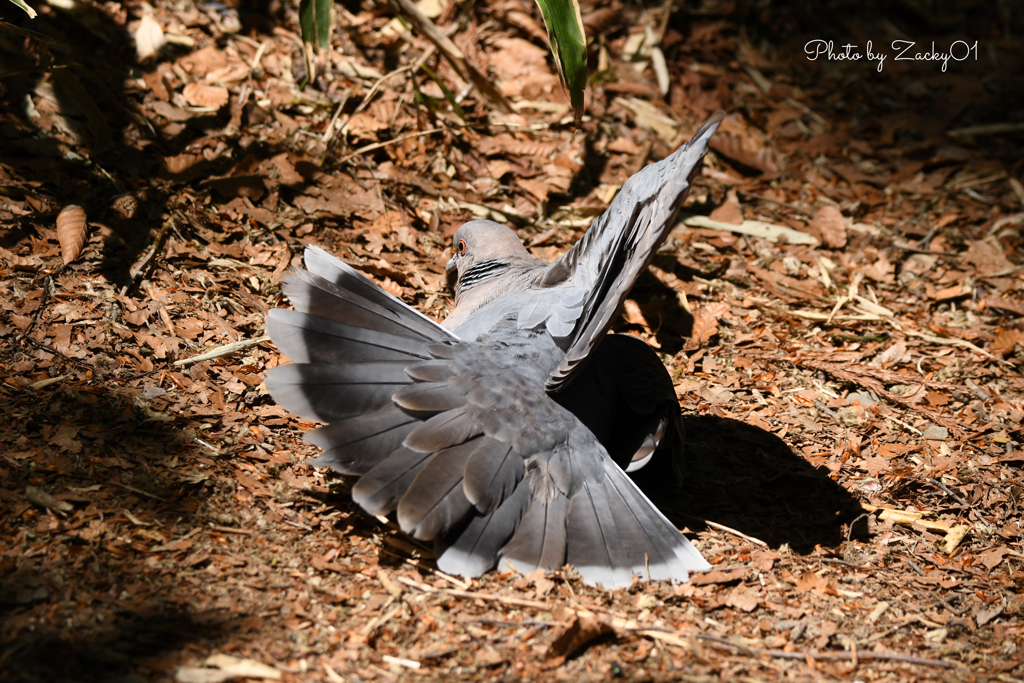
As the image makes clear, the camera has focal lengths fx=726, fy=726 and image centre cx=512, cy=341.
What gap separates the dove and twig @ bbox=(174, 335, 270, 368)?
865mm

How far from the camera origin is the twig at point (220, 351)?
12.3ft

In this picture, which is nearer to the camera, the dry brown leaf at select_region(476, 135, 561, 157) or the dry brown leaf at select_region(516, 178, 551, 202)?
the dry brown leaf at select_region(516, 178, 551, 202)

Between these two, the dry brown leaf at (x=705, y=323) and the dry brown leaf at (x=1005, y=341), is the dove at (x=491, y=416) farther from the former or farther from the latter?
the dry brown leaf at (x=1005, y=341)

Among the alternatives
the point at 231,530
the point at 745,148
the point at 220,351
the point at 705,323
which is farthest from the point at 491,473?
the point at 745,148

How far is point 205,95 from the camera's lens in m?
5.26

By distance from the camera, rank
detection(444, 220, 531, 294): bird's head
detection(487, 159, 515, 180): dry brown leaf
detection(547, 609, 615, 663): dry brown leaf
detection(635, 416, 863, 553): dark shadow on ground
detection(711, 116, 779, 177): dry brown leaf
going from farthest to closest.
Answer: detection(711, 116, 779, 177): dry brown leaf → detection(487, 159, 515, 180): dry brown leaf → detection(444, 220, 531, 294): bird's head → detection(635, 416, 863, 553): dark shadow on ground → detection(547, 609, 615, 663): dry brown leaf

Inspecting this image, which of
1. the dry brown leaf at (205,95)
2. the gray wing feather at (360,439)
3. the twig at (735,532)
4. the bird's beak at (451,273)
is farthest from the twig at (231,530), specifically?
the dry brown leaf at (205,95)

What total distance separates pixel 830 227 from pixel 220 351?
473cm

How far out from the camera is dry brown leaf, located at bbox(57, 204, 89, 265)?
3.83 meters

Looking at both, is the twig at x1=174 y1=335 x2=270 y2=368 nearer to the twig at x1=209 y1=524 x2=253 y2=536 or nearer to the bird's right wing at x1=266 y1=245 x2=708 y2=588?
the bird's right wing at x1=266 y1=245 x2=708 y2=588

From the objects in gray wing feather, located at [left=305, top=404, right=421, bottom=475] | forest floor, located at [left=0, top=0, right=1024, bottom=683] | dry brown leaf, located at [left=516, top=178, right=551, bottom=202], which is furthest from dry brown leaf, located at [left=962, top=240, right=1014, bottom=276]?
gray wing feather, located at [left=305, top=404, right=421, bottom=475]

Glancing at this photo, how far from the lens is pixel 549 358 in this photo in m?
3.36

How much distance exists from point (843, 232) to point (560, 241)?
236 cm

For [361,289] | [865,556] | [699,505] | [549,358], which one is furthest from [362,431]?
[865,556]
